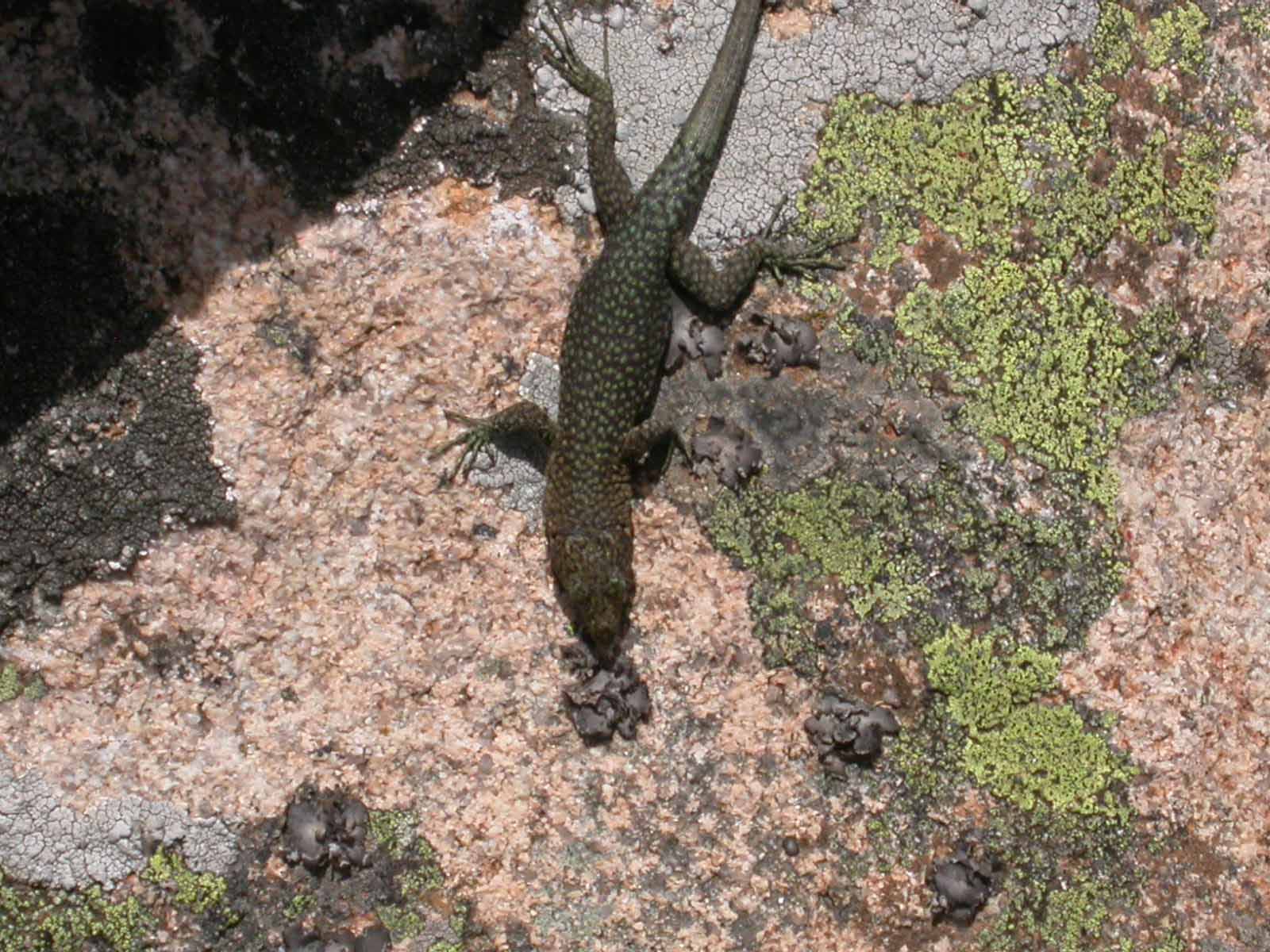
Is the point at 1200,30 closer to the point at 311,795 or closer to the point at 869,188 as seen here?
the point at 869,188

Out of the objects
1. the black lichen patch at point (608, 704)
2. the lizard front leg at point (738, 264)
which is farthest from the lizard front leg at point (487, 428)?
the black lichen patch at point (608, 704)

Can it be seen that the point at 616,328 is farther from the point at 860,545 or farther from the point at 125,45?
the point at 125,45

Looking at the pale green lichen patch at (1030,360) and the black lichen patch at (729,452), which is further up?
the pale green lichen patch at (1030,360)

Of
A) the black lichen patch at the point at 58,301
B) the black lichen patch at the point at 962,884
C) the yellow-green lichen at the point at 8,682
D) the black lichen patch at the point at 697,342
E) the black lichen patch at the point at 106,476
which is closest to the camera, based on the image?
the black lichen patch at the point at 58,301

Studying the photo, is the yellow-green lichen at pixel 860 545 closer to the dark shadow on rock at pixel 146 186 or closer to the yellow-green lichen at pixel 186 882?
the dark shadow on rock at pixel 146 186

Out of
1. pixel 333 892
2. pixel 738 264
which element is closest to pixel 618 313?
pixel 738 264

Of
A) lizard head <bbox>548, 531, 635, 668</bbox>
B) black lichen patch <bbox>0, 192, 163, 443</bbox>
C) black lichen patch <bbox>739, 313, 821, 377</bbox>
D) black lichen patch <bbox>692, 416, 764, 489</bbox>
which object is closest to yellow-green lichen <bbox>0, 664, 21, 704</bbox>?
black lichen patch <bbox>0, 192, 163, 443</bbox>
